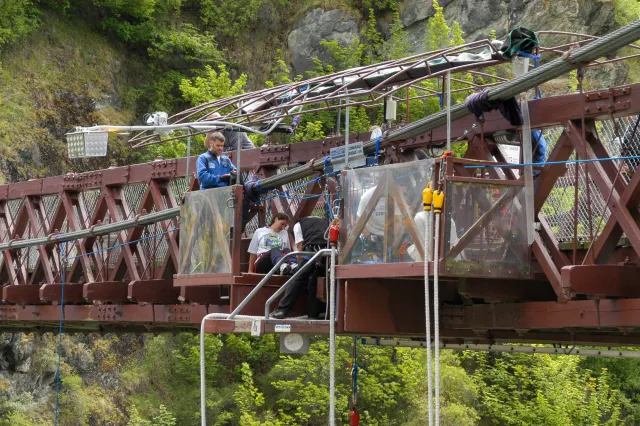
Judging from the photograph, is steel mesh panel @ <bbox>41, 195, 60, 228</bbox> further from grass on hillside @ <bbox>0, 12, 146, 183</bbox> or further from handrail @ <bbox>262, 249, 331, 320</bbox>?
handrail @ <bbox>262, 249, 331, 320</bbox>

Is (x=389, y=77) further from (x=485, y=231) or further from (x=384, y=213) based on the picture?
(x=485, y=231)

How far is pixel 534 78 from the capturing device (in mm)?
10117

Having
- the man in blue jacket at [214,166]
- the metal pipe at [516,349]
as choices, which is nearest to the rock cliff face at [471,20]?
the metal pipe at [516,349]

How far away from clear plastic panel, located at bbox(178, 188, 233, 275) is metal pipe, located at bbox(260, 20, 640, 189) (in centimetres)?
115

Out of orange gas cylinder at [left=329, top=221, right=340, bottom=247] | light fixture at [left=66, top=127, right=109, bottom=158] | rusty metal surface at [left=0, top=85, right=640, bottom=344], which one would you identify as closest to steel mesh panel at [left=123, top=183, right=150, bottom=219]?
rusty metal surface at [left=0, top=85, right=640, bottom=344]

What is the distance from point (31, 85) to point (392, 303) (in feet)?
85.8

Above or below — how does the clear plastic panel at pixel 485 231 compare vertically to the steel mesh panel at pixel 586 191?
below

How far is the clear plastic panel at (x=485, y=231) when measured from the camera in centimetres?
1009

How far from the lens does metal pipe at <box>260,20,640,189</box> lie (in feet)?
31.1

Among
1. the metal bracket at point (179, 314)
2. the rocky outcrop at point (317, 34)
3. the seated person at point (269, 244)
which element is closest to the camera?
the seated person at point (269, 244)

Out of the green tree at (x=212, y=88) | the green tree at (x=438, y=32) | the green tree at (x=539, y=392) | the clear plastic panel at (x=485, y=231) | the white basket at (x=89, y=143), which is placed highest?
the green tree at (x=438, y=32)

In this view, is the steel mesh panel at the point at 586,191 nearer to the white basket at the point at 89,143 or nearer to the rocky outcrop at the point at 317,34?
the white basket at the point at 89,143

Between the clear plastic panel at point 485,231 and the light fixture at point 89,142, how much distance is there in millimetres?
4288

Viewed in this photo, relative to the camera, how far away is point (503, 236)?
1043cm
